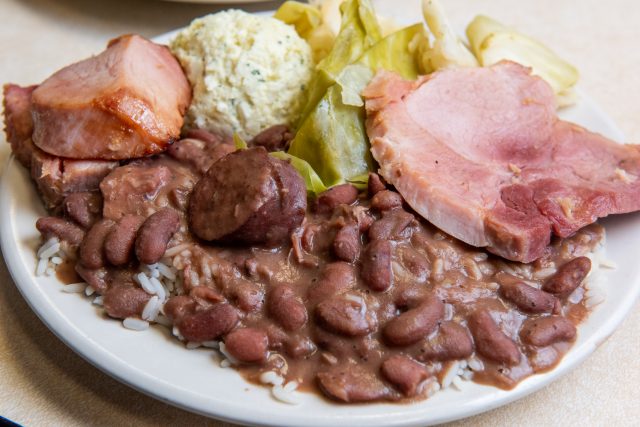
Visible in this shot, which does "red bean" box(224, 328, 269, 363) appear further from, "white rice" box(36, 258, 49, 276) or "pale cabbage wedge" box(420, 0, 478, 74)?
"pale cabbage wedge" box(420, 0, 478, 74)

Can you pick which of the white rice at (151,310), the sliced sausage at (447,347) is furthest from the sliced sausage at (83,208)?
the sliced sausage at (447,347)

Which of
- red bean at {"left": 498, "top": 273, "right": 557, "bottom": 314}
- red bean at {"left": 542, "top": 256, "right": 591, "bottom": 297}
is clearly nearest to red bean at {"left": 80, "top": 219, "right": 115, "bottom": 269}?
red bean at {"left": 498, "top": 273, "right": 557, "bottom": 314}

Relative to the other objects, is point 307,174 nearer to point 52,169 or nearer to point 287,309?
point 287,309

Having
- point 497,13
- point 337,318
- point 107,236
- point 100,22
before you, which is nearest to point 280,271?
point 337,318

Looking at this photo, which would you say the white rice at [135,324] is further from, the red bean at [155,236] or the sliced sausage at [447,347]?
the sliced sausage at [447,347]

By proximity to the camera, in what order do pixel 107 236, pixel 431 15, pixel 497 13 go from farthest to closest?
1. pixel 497 13
2. pixel 431 15
3. pixel 107 236

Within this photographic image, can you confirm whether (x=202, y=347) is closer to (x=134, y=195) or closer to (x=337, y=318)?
(x=337, y=318)
